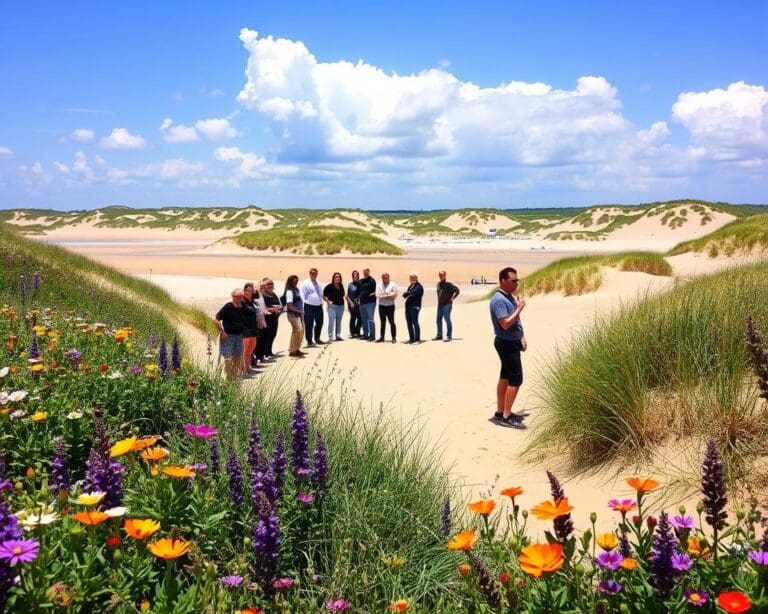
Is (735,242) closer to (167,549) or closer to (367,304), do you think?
(367,304)

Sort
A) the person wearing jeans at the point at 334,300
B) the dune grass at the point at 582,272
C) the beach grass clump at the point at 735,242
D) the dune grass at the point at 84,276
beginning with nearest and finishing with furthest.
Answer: the dune grass at the point at 84,276, the person wearing jeans at the point at 334,300, the dune grass at the point at 582,272, the beach grass clump at the point at 735,242

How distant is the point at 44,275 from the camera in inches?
602

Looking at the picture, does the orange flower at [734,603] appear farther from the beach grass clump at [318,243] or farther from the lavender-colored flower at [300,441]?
the beach grass clump at [318,243]

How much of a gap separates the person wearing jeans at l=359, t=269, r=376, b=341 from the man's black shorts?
7.93 meters

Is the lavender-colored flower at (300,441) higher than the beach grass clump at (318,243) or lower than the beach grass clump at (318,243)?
higher

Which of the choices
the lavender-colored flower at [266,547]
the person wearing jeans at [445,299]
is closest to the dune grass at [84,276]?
the person wearing jeans at [445,299]

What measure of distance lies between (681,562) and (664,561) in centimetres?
10

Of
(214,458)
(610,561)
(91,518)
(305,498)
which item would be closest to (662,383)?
(305,498)

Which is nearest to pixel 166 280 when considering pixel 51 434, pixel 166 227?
pixel 51 434

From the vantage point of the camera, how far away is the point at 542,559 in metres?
2.38

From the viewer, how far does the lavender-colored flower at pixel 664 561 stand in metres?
2.47

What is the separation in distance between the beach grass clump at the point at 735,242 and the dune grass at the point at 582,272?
5.47 m

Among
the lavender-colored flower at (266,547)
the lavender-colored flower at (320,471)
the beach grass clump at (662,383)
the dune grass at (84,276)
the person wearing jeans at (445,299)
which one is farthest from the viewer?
the person wearing jeans at (445,299)

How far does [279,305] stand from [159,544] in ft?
37.5
